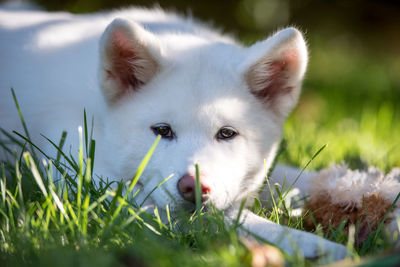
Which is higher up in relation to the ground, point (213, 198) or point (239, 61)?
point (239, 61)

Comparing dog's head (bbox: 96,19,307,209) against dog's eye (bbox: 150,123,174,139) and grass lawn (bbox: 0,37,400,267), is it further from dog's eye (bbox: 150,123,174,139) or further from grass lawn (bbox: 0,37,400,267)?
grass lawn (bbox: 0,37,400,267)

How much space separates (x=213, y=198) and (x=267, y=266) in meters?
0.59

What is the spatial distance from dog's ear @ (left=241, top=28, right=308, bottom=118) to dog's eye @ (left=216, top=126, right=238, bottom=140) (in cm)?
31

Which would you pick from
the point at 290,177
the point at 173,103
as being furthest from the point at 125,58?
the point at 290,177

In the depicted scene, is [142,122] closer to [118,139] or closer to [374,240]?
[118,139]

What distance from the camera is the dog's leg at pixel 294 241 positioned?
162cm

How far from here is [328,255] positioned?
158 centimetres

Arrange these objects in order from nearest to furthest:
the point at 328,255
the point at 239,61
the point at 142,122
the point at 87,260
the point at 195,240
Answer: the point at 87,260 < the point at 328,255 < the point at 195,240 < the point at 142,122 < the point at 239,61

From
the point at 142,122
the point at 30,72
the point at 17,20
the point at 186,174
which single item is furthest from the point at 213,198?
the point at 17,20

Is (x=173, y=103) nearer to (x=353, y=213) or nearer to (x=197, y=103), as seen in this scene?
(x=197, y=103)

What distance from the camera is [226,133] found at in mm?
2312

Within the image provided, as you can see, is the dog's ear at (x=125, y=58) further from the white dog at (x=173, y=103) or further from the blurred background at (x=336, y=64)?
the blurred background at (x=336, y=64)

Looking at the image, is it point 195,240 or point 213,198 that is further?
point 213,198

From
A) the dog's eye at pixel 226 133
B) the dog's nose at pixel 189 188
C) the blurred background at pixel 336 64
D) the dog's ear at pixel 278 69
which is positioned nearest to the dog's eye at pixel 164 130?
the dog's eye at pixel 226 133
